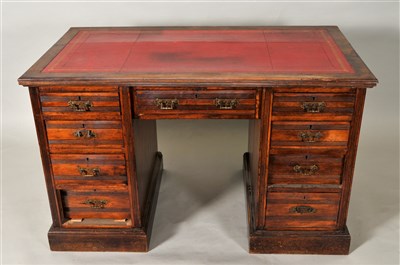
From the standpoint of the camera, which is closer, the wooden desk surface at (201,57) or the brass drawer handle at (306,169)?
the wooden desk surface at (201,57)

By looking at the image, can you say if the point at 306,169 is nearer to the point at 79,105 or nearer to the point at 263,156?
the point at 263,156

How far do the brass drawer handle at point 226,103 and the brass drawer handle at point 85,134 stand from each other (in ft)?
1.90

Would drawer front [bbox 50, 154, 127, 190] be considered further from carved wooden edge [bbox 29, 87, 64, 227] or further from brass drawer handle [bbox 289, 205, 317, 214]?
brass drawer handle [bbox 289, 205, 317, 214]

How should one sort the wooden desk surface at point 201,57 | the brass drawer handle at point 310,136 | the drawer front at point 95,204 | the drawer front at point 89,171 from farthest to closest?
1. the drawer front at point 95,204
2. the drawer front at point 89,171
3. the brass drawer handle at point 310,136
4. the wooden desk surface at point 201,57

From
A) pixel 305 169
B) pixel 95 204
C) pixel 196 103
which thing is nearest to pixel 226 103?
pixel 196 103

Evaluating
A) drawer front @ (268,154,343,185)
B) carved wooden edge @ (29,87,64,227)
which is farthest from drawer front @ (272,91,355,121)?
carved wooden edge @ (29,87,64,227)

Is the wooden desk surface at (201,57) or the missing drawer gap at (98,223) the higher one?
the wooden desk surface at (201,57)

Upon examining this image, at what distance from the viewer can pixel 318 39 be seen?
2875mm

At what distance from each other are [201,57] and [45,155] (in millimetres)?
860

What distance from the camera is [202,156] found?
3.61 metres

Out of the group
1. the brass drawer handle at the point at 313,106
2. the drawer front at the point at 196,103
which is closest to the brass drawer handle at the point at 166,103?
the drawer front at the point at 196,103

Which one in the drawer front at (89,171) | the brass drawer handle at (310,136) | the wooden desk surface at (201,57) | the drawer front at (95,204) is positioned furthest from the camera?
the drawer front at (95,204)

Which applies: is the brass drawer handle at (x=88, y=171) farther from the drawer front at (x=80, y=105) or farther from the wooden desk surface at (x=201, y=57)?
the wooden desk surface at (x=201, y=57)

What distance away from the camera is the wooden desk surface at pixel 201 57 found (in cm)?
236
